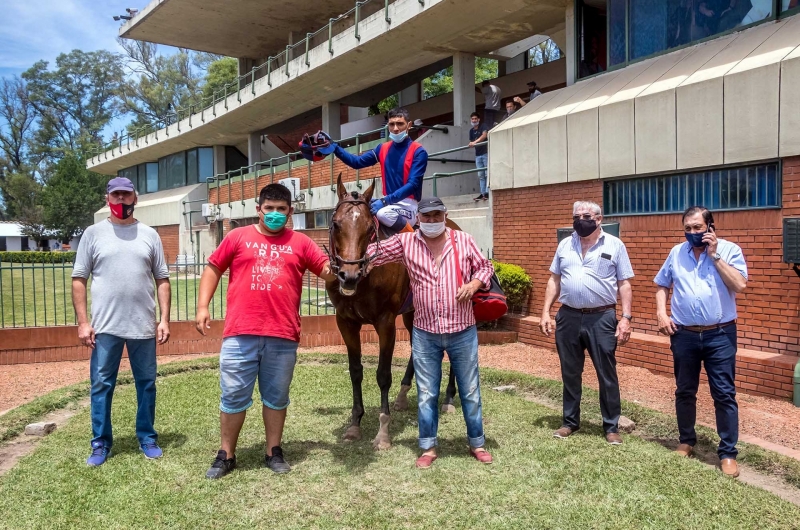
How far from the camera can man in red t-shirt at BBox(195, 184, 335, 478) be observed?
186 inches

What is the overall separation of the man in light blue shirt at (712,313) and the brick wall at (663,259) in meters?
2.91

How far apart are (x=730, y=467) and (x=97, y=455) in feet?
16.3

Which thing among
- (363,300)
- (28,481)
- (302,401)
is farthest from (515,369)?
(28,481)

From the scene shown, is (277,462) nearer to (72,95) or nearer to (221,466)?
(221,466)

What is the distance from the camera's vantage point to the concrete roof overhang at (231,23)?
26.9 m

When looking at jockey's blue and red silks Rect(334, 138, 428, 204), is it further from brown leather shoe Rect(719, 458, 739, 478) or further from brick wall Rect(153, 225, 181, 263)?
brick wall Rect(153, 225, 181, 263)

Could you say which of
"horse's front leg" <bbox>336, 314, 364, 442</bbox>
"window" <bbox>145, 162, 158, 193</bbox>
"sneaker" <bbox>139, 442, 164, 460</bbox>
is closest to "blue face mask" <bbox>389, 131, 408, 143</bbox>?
"horse's front leg" <bbox>336, 314, 364, 442</bbox>

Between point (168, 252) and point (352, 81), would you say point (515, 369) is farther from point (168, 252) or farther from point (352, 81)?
point (168, 252)

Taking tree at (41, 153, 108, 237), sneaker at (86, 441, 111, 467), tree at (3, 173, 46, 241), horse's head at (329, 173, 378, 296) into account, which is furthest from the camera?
tree at (3, 173, 46, 241)

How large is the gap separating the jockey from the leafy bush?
16.9ft

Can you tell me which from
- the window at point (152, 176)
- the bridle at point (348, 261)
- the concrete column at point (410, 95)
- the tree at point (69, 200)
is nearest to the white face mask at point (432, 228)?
the bridle at point (348, 261)

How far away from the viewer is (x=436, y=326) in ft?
16.4

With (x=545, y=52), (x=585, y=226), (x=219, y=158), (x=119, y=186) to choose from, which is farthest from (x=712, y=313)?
(x=545, y=52)

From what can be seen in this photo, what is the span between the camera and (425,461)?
5.05 metres
